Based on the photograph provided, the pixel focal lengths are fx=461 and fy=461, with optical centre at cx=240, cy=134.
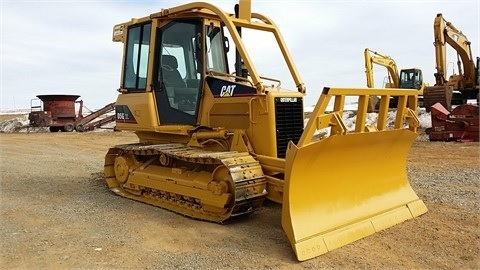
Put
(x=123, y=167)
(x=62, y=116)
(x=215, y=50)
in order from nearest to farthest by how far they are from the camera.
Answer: (x=215, y=50), (x=123, y=167), (x=62, y=116)

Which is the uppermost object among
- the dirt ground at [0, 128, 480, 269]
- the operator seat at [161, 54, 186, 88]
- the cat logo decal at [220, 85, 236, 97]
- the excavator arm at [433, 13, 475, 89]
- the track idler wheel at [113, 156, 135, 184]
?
the excavator arm at [433, 13, 475, 89]

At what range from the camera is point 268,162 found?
575 centimetres

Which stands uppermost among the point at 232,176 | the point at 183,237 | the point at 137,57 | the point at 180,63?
the point at 137,57

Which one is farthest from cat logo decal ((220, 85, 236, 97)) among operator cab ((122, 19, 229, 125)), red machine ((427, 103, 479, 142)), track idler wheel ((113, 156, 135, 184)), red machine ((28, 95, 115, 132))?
red machine ((28, 95, 115, 132))

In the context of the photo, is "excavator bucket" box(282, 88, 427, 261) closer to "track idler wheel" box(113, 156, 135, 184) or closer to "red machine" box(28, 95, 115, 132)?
"track idler wheel" box(113, 156, 135, 184)

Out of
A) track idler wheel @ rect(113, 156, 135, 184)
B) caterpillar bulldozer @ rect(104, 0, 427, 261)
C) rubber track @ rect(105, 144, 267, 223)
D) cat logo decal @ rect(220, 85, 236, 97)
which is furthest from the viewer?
track idler wheel @ rect(113, 156, 135, 184)

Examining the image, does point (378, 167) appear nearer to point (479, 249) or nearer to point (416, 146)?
point (479, 249)

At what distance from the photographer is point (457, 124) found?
15.0 m

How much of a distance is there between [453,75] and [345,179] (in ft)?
70.2

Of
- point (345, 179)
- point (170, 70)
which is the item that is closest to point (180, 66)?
point (170, 70)

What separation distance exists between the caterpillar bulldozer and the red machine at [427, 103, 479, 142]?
9770 mm

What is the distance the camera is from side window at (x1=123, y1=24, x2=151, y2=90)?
743 centimetres

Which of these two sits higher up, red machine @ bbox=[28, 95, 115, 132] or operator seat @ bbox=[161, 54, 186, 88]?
operator seat @ bbox=[161, 54, 186, 88]

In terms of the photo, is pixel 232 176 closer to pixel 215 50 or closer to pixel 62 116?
pixel 215 50
